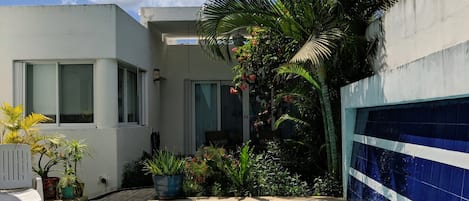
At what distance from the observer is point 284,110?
12562mm

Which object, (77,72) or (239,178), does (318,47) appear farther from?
(77,72)

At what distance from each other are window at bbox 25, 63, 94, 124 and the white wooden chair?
6.18ft

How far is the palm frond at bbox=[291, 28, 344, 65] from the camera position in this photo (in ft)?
21.9

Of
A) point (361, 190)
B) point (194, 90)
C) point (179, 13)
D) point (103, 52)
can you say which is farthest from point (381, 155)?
point (194, 90)

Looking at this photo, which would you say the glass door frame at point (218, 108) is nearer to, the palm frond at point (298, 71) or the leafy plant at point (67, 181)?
the palm frond at point (298, 71)

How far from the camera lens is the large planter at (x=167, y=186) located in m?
7.97

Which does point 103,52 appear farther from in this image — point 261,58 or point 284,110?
point 284,110

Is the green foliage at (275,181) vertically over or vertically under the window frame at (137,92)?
under

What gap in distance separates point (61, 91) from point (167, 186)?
10.8ft

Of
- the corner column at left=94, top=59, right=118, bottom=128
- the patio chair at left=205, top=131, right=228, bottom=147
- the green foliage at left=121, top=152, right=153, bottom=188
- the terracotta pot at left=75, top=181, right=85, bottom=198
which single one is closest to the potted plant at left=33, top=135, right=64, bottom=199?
the terracotta pot at left=75, top=181, right=85, bottom=198

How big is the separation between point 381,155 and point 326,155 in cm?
323

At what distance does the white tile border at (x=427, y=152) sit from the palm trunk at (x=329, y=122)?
72.6 inches

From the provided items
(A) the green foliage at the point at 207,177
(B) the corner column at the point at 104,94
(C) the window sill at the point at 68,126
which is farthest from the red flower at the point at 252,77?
(C) the window sill at the point at 68,126

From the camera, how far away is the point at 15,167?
303 inches
